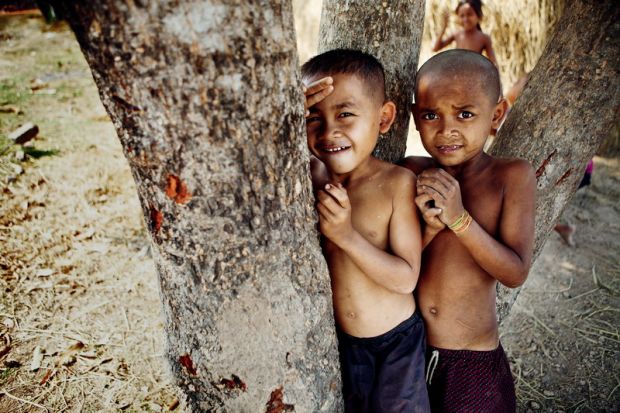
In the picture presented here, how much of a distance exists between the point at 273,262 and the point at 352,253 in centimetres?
32

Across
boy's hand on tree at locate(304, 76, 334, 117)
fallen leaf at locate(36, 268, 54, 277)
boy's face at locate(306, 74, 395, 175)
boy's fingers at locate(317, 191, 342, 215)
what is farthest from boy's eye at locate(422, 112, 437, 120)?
fallen leaf at locate(36, 268, 54, 277)

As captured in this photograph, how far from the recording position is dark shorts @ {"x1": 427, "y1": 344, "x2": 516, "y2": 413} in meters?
1.64

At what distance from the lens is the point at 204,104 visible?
0.89 m

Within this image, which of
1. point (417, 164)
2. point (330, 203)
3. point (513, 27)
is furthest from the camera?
point (513, 27)

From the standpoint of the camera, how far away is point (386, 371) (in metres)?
1.57

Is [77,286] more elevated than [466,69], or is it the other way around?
[466,69]

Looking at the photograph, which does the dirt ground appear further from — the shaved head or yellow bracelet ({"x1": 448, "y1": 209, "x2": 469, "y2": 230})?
the shaved head

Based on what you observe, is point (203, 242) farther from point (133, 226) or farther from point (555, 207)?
point (133, 226)

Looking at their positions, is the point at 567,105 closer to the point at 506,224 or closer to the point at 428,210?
the point at 506,224

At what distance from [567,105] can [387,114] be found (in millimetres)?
756

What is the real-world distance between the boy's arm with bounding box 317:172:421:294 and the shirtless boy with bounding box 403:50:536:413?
0.22 feet

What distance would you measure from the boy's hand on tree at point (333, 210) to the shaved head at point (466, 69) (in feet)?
2.20

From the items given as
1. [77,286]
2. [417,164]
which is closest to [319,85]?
[417,164]

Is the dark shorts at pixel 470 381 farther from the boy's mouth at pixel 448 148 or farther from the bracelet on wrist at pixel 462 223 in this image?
the boy's mouth at pixel 448 148
